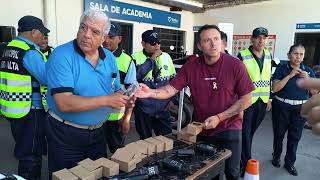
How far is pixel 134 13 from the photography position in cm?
831

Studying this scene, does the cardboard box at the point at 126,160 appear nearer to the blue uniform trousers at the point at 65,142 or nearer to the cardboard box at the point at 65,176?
the cardboard box at the point at 65,176

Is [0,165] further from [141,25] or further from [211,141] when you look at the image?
[141,25]

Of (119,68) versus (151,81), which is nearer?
(119,68)

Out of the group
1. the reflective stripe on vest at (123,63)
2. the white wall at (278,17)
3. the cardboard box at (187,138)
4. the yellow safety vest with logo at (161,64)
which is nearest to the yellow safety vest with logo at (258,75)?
the yellow safety vest with logo at (161,64)

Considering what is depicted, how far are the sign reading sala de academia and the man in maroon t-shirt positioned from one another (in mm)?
5344

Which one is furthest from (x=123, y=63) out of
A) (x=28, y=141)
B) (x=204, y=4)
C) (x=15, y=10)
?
(x=204, y=4)

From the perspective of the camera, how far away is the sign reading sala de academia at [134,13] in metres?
7.34

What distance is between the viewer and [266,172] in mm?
3988

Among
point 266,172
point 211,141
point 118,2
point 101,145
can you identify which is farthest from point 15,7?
point 266,172

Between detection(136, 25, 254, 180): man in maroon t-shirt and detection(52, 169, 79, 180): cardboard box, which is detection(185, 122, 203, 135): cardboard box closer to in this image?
detection(136, 25, 254, 180): man in maroon t-shirt

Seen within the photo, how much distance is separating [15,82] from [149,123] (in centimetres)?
177

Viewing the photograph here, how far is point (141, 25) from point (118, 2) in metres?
1.10

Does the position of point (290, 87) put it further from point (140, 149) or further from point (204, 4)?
point (204, 4)

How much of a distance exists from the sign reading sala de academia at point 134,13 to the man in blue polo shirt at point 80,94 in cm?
536
